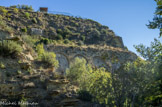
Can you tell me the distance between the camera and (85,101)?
959 centimetres

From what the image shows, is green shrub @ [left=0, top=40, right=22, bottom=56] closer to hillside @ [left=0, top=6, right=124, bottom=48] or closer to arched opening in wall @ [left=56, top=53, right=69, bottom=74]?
arched opening in wall @ [left=56, top=53, right=69, bottom=74]

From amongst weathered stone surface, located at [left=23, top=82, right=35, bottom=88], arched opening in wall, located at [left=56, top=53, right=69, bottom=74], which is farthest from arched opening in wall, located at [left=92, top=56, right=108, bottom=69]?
weathered stone surface, located at [left=23, top=82, right=35, bottom=88]

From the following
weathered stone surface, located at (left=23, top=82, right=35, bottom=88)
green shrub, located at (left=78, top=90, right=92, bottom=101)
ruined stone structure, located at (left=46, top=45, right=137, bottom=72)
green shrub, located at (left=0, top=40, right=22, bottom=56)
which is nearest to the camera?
weathered stone surface, located at (left=23, top=82, right=35, bottom=88)

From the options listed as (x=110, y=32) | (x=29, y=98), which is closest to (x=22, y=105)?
(x=29, y=98)

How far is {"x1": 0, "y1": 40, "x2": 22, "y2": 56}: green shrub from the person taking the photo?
10.5 m

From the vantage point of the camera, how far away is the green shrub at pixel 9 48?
10.5 meters

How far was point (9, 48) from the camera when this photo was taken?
10.5 m

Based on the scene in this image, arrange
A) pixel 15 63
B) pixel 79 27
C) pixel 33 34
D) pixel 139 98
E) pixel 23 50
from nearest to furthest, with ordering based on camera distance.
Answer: pixel 139 98
pixel 15 63
pixel 23 50
pixel 33 34
pixel 79 27

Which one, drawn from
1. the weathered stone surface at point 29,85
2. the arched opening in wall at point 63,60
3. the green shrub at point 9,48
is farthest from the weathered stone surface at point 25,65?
the arched opening in wall at point 63,60

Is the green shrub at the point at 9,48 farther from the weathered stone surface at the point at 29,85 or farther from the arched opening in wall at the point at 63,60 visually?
the arched opening in wall at the point at 63,60

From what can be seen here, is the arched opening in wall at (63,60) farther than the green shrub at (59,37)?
No

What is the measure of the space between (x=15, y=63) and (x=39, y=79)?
72.8 inches

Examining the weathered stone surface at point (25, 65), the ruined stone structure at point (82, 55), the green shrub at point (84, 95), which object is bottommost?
the green shrub at point (84, 95)

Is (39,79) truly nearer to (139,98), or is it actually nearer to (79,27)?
(139,98)
